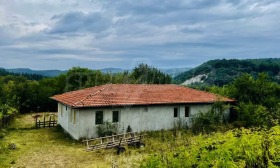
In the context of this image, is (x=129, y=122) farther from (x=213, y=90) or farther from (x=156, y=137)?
(x=213, y=90)

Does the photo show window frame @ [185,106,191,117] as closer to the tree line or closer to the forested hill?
the tree line

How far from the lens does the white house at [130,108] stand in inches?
820

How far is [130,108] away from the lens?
2250cm

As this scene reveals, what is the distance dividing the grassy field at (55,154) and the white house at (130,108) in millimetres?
1681

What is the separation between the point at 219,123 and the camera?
25719 mm

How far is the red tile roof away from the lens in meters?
21.6

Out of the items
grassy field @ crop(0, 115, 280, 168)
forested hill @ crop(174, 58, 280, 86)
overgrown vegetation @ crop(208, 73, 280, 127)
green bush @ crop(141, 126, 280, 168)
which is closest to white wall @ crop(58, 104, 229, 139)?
grassy field @ crop(0, 115, 280, 168)

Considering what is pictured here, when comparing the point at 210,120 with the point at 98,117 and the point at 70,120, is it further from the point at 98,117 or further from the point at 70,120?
the point at 70,120

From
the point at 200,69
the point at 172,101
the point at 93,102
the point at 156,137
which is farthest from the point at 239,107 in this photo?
the point at 200,69

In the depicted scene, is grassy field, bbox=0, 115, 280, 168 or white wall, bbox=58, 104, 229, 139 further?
white wall, bbox=58, 104, 229, 139

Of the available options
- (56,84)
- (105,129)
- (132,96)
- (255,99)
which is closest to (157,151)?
(105,129)

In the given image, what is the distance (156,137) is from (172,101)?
3.89 meters

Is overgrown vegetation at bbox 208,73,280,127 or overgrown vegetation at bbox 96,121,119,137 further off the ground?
overgrown vegetation at bbox 208,73,280,127

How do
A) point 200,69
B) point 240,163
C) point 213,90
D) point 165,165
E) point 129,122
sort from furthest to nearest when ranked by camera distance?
point 200,69
point 213,90
point 129,122
point 165,165
point 240,163
